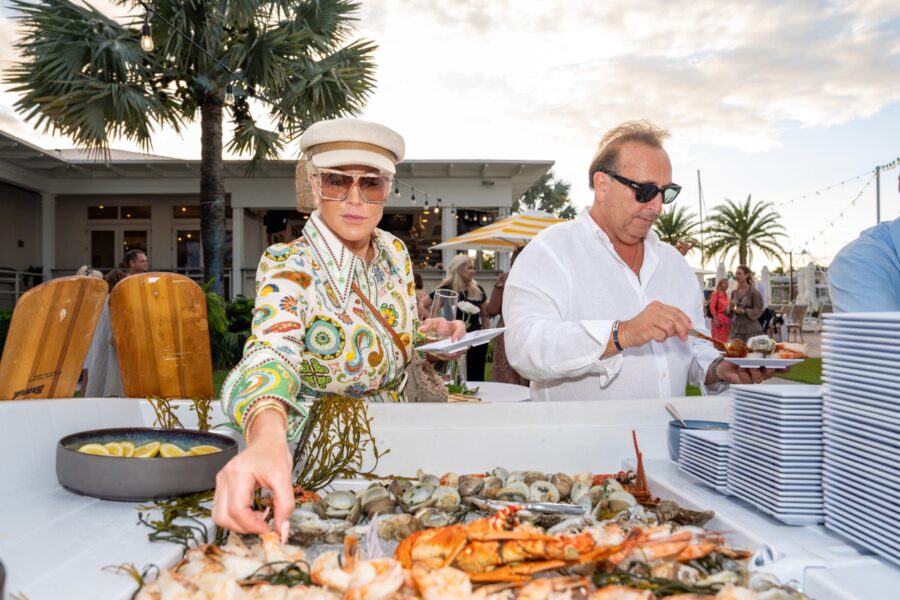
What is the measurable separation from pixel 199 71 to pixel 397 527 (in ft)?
33.5

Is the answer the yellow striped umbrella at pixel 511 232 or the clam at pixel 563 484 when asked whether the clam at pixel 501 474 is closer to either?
the clam at pixel 563 484

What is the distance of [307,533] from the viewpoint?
1.10 m

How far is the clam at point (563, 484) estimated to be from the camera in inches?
53.4

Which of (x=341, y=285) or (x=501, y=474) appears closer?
(x=501, y=474)

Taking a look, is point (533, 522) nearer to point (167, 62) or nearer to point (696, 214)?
point (167, 62)

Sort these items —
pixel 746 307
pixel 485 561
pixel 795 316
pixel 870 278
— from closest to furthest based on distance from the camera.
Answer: pixel 485 561
pixel 870 278
pixel 746 307
pixel 795 316

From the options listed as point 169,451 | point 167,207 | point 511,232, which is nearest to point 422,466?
point 169,451

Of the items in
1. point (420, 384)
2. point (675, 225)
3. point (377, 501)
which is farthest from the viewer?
point (675, 225)

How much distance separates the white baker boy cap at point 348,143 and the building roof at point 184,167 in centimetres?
1444

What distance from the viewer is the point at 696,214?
4747 centimetres

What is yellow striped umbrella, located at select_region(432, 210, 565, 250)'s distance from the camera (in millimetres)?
10633

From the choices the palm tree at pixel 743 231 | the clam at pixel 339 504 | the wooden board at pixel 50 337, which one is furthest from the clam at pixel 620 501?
the palm tree at pixel 743 231

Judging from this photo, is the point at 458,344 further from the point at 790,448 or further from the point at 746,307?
the point at 746,307

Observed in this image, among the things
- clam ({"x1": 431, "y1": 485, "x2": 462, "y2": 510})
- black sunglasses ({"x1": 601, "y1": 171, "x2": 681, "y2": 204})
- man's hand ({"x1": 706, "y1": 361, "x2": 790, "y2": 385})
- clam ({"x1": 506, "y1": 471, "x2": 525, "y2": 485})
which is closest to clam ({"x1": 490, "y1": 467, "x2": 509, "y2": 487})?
clam ({"x1": 506, "y1": 471, "x2": 525, "y2": 485})
